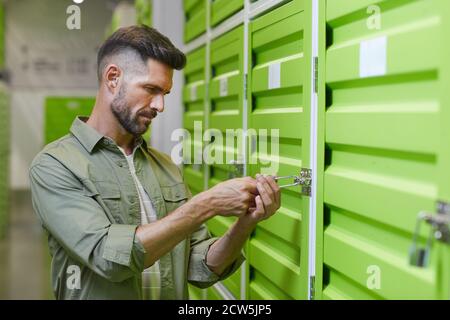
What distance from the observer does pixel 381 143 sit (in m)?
1.40

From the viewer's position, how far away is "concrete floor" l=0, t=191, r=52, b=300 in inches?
209

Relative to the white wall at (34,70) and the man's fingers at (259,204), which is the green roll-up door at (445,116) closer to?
the man's fingers at (259,204)

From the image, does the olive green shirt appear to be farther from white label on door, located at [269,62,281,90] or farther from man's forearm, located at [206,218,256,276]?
white label on door, located at [269,62,281,90]

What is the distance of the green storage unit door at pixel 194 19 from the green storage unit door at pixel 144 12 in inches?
→ 9.5

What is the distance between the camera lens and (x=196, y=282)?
2104 mm

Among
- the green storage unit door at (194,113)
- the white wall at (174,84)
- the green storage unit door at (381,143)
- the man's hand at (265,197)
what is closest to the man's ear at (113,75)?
the man's hand at (265,197)

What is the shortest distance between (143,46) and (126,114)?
222mm

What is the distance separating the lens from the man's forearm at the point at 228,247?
1950 millimetres

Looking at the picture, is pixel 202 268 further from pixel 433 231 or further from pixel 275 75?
pixel 433 231

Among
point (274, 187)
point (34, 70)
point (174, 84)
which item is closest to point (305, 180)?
point (274, 187)

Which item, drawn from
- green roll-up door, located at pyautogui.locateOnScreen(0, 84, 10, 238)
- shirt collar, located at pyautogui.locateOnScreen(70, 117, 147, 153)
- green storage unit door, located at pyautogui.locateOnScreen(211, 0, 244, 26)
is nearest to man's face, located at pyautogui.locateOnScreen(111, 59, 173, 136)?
shirt collar, located at pyautogui.locateOnScreen(70, 117, 147, 153)

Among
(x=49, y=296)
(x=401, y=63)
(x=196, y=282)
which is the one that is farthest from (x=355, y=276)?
(x=49, y=296)

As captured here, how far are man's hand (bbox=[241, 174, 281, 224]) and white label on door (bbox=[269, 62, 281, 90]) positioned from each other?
16.1 inches
